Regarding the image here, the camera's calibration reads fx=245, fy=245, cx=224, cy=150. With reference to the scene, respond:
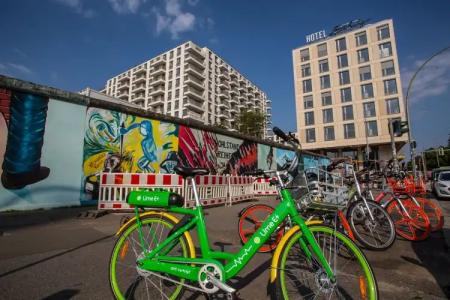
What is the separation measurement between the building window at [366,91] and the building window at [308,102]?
8.85 meters

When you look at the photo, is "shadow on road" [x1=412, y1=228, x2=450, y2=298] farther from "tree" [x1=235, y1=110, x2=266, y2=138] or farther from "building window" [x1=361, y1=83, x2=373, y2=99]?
"building window" [x1=361, y1=83, x2=373, y2=99]

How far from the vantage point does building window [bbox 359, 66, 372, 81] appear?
4411 centimetres

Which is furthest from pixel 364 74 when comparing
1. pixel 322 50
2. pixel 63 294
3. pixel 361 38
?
pixel 63 294

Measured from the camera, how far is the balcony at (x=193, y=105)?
61503mm

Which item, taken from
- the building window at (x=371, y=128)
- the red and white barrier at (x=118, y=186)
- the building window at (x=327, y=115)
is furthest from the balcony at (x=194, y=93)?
the red and white barrier at (x=118, y=186)

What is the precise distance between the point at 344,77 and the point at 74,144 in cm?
4912

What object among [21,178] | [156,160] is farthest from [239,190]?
[21,178]

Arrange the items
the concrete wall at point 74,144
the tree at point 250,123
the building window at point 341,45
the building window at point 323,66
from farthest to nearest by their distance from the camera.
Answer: the building window at point 323,66, the building window at point 341,45, the tree at point 250,123, the concrete wall at point 74,144

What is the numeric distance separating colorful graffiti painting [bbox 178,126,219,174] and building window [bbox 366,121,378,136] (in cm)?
3995

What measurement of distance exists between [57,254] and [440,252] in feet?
18.6

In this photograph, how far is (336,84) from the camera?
154ft

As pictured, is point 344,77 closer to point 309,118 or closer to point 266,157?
point 309,118

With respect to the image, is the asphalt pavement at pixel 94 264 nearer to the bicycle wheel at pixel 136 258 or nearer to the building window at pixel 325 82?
the bicycle wheel at pixel 136 258

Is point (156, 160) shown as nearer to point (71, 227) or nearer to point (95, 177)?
point (95, 177)
